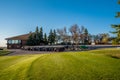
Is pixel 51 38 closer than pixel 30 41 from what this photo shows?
No

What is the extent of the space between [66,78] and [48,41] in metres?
61.8

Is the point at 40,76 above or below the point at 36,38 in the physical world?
below

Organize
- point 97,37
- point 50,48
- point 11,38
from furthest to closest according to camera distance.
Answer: point 97,37 → point 11,38 → point 50,48

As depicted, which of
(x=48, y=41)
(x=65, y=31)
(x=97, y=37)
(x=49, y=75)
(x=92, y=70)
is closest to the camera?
(x=49, y=75)

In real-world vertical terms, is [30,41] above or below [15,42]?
above

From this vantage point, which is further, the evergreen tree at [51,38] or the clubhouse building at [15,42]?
the evergreen tree at [51,38]

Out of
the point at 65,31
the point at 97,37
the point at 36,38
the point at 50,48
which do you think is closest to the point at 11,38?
the point at 36,38

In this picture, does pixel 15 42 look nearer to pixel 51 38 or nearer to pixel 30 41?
pixel 30 41

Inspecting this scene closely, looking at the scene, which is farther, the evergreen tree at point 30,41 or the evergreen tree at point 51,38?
the evergreen tree at point 51,38

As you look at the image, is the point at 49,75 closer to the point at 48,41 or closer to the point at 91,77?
the point at 91,77

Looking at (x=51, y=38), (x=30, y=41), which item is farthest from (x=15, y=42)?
(x=51, y=38)

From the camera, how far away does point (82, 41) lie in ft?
255

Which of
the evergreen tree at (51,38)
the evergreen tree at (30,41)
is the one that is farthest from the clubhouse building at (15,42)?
the evergreen tree at (51,38)

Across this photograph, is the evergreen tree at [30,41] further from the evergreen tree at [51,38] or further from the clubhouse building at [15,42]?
the evergreen tree at [51,38]
